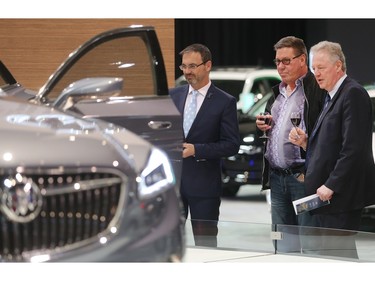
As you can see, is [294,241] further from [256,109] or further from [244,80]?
[244,80]

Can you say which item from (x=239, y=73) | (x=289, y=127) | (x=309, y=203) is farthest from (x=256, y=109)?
(x=309, y=203)

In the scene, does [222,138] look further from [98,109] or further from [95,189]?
[95,189]

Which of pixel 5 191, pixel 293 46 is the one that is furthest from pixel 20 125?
pixel 293 46

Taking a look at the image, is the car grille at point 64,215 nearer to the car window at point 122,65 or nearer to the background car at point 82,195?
the background car at point 82,195

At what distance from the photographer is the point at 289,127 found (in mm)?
6309

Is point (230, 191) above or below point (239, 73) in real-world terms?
below

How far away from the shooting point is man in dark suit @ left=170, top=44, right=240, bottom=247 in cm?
654

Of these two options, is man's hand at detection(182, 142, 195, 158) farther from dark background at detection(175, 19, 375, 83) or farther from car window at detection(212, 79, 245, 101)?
dark background at detection(175, 19, 375, 83)

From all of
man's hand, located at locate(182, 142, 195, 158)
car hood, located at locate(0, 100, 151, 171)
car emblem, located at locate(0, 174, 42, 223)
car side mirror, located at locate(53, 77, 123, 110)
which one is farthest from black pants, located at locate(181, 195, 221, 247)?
car emblem, located at locate(0, 174, 42, 223)

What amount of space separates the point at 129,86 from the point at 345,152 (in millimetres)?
1233

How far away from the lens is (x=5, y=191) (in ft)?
12.1

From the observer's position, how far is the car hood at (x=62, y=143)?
3.73m

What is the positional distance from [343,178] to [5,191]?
258 centimetres

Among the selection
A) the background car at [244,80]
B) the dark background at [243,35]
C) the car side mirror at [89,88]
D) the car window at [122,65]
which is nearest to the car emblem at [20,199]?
the car side mirror at [89,88]
